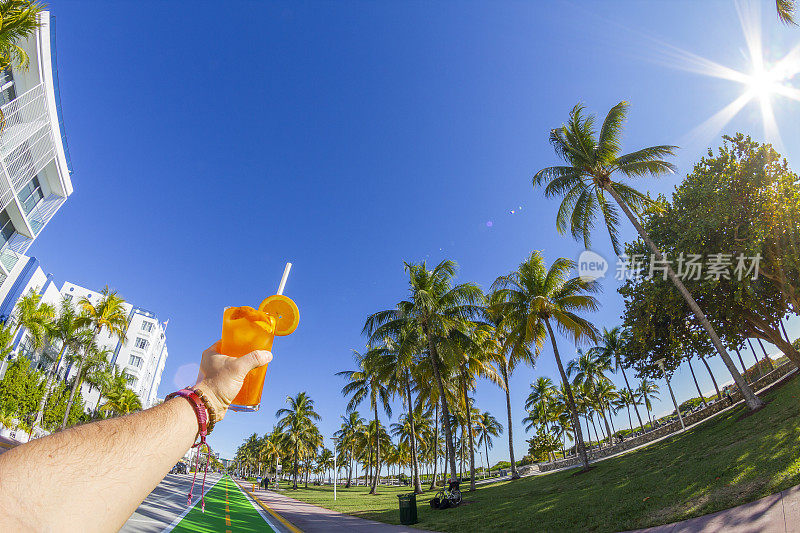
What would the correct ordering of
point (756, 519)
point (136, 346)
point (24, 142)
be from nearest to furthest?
point (756, 519)
point (24, 142)
point (136, 346)

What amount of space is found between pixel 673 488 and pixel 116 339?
76.0 meters

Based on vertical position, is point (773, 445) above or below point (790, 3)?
below

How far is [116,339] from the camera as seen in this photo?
59.1 metres

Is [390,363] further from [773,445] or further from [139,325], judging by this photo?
[139,325]

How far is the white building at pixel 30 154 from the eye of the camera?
20.2 metres

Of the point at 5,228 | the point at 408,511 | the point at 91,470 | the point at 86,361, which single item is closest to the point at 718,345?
the point at 408,511

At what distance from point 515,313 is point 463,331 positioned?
3430mm

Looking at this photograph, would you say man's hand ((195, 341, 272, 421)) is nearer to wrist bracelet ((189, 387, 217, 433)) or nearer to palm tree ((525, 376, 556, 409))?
wrist bracelet ((189, 387, 217, 433))

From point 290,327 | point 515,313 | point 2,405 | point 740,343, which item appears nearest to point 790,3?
point 290,327

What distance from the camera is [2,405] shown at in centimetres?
2588

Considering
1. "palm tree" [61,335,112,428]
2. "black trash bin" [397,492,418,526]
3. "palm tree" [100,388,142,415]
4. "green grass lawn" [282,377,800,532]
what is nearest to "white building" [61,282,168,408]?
"palm tree" [100,388,142,415]

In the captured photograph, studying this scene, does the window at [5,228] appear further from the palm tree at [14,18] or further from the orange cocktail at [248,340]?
the orange cocktail at [248,340]

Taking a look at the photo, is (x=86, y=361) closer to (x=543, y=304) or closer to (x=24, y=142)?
(x=24, y=142)

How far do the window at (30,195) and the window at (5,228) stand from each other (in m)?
1.09
